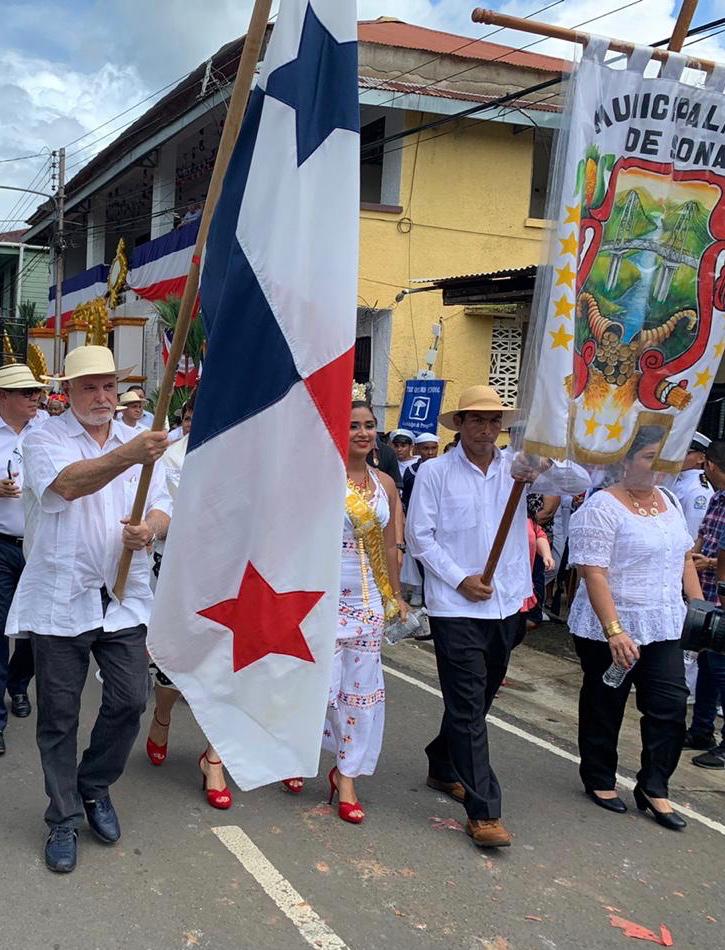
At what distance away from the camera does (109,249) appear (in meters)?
29.2

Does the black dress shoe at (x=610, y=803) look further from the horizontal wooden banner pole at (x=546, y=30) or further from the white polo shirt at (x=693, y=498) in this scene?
the horizontal wooden banner pole at (x=546, y=30)

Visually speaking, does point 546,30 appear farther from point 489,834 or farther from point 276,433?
point 489,834

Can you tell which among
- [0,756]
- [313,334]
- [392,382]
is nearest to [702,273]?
Result: [313,334]

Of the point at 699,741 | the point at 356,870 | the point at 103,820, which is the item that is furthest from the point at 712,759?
the point at 103,820

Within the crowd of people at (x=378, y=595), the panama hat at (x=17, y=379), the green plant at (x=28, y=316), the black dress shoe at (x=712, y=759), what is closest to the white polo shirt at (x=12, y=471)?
the crowd of people at (x=378, y=595)

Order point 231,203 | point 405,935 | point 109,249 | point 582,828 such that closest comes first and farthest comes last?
point 231,203 < point 405,935 < point 582,828 < point 109,249

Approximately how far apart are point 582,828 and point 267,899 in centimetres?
165

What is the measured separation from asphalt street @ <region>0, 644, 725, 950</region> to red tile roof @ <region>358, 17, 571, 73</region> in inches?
532

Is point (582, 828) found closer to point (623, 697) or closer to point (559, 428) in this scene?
point (623, 697)

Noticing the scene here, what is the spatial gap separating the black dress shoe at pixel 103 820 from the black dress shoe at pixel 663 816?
2.48 meters

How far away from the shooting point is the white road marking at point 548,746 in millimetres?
4758

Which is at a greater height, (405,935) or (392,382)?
(392,382)

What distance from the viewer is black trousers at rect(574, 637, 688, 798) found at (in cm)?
458

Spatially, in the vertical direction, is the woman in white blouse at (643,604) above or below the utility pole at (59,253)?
below
